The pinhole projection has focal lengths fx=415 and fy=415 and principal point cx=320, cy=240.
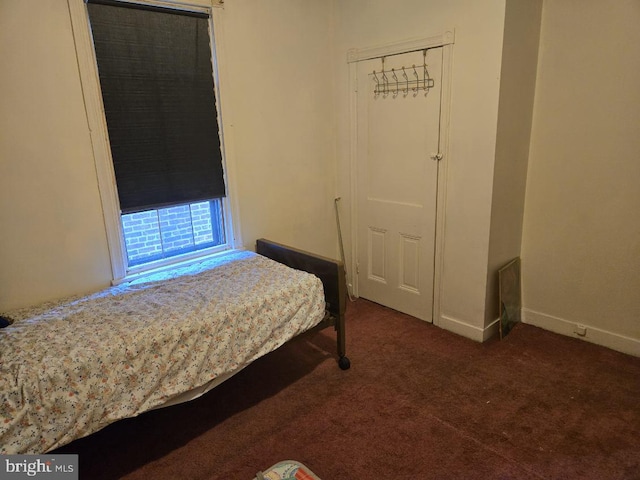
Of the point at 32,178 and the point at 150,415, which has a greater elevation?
the point at 32,178

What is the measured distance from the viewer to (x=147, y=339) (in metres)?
1.84

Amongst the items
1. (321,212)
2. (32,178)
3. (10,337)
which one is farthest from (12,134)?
(321,212)

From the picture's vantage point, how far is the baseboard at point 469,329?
9.32 ft

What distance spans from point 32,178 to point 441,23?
251cm

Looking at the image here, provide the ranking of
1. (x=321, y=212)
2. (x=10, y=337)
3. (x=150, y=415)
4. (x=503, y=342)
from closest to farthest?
1. (x=10, y=337)
2. (x=150, y=415)
3. (x=503, y=342)
4. (x=321, y=212)

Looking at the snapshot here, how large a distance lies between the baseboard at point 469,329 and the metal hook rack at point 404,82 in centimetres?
160

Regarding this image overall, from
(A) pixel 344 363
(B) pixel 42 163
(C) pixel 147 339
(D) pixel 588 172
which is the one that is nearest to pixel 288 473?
(C) pixel 147 339

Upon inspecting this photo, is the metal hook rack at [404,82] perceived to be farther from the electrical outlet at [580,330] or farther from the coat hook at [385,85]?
the electrical outlet at [580,330]

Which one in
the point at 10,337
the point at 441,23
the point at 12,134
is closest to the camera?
the point at 10,337

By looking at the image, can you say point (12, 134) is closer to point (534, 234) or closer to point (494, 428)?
point (494, 428)

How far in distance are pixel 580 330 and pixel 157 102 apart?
3.08m

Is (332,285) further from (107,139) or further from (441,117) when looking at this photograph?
(107,139)

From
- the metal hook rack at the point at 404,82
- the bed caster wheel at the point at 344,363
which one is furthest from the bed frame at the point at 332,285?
the metal hook rack at the point at 404,82

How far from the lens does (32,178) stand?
2131mm
